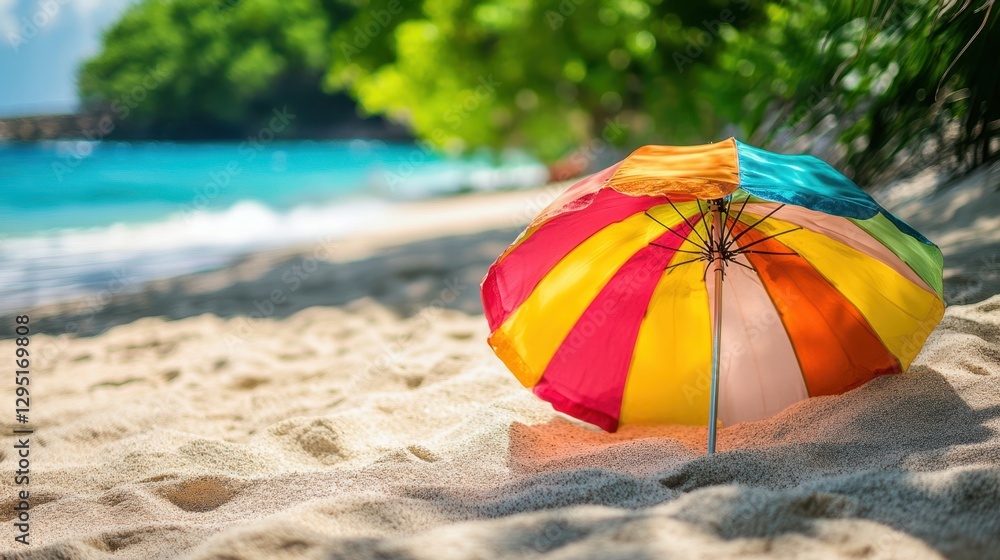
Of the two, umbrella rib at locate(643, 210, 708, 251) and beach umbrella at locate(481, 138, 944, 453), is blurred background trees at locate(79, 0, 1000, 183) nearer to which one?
beach umbrella at locate(481, 138, 944, 453)

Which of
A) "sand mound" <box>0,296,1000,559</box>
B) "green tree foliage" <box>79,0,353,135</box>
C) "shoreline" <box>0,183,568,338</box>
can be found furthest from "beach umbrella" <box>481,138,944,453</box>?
"green tree foliage" <box>79,0,353,135</box>

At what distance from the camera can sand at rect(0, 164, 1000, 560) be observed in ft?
5.32

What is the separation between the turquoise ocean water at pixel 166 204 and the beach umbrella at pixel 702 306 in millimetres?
5379

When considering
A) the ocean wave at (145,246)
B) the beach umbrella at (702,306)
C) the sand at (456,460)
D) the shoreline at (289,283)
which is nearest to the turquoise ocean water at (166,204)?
the ocean wave at (145,246)

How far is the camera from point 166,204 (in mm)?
16547

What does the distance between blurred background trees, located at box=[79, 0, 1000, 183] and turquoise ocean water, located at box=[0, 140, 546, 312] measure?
2.49 m

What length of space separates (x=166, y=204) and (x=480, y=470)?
52.5 ft

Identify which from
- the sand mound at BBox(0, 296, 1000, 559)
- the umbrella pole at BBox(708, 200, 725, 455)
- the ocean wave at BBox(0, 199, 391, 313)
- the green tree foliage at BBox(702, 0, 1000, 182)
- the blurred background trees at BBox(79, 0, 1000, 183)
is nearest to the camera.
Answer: the sand mound at BBox(0, 296, 1000, 559)

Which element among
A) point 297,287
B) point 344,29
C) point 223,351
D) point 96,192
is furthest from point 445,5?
point 96,192

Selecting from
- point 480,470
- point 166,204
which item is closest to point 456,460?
point 480,470

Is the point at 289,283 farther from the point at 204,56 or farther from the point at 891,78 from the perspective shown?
the point at 204,56

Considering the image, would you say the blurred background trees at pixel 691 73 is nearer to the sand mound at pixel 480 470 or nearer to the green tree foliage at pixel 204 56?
the sand mound at pixel 480 470

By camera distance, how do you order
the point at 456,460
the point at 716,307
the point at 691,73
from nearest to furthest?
the point at 716,307
the point at 456,460
the point at 691,73

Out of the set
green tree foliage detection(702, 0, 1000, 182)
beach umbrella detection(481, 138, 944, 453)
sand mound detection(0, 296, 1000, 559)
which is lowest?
sand mound detection(0, 296, 1000, 559)
